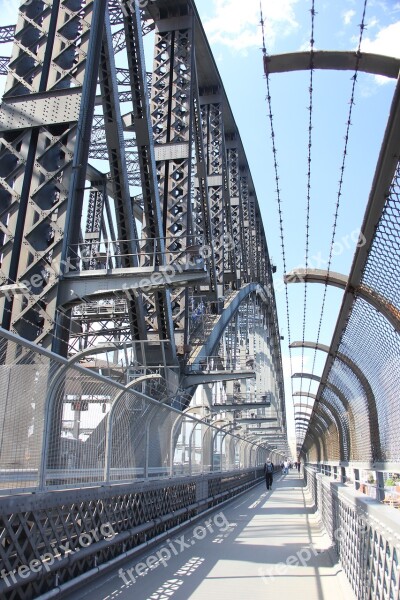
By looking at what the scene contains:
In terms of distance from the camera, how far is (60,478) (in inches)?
231

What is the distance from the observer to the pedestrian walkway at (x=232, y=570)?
19.8 feet

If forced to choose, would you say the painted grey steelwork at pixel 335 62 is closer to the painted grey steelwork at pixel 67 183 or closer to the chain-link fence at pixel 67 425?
the chain-link fence at pixel 67 425

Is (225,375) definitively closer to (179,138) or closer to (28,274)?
(179,138)

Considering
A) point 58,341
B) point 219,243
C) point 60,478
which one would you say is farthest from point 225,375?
point 60,478

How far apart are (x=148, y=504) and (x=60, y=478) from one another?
3.65 meters

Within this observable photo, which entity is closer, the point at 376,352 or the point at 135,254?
the point at 376,352

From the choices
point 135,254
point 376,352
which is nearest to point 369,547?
point 376,352

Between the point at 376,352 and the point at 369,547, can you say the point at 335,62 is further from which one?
the point at 369,547

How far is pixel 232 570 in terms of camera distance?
286 inches

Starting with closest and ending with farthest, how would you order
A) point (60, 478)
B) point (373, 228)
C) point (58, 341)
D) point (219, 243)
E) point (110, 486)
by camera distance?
point (373, 228) < point (60, 478) < point (110, 486) < point (58, 341) < point (219, 243)

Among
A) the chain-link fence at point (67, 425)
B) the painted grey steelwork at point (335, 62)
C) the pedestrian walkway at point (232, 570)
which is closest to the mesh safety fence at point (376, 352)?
the painted grey steelwork at point (335, 62)

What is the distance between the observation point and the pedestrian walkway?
6043mm

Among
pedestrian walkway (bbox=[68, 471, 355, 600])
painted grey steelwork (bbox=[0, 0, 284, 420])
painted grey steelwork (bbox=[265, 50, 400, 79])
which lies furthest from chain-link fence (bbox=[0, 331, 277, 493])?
painted grey steelwork (bbox=[265, 50, 400, 79])

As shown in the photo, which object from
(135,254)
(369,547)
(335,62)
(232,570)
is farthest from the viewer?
(135,254)
